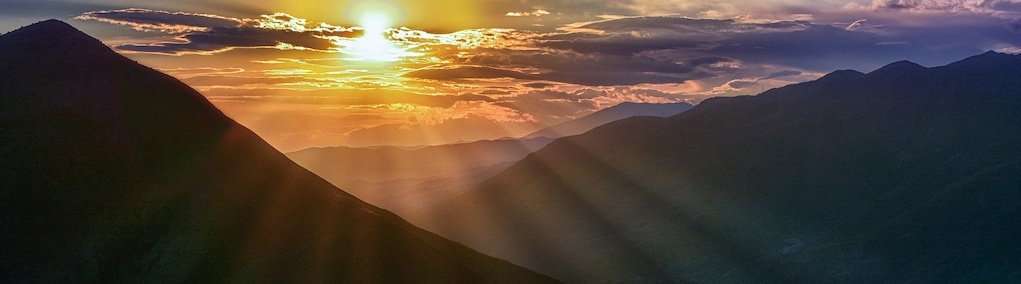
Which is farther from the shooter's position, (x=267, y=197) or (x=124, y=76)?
(x=124, y=76)

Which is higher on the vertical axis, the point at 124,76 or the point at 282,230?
the point at 124,76

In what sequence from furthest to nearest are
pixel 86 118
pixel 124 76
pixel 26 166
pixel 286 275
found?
pixel 124 76 → pixel 86 118 → pixel 26 166 → pixel 286 275

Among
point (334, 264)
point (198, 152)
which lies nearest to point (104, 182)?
point (198, 152)

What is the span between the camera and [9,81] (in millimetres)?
148875

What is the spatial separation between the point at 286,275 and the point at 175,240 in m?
19.1

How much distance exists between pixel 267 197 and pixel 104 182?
2717cm

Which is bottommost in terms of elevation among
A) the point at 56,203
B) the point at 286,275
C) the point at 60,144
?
A: the point at 286,275

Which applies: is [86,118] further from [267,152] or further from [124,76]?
[267,152]

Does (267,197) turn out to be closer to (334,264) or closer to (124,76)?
(334,264)

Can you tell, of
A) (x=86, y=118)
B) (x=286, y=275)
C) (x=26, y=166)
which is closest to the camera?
(x=286, y=275)

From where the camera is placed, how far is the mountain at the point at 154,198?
122 meters

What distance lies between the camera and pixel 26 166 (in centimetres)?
13150

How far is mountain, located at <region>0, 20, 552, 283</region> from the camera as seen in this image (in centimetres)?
12181

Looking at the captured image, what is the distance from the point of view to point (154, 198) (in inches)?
5285
